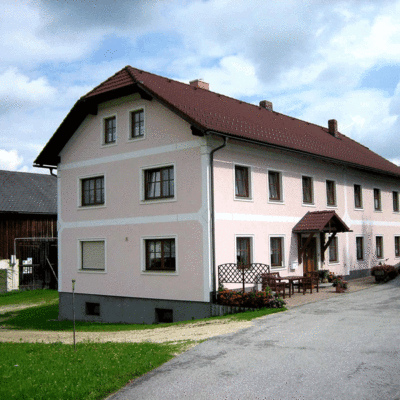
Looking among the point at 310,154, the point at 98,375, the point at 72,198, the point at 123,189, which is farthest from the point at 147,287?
the point at 98,375

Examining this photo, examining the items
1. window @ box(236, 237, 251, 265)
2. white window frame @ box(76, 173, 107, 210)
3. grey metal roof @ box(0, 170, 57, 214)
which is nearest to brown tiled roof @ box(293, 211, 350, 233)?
window @ box(236, 237, 251, 265)

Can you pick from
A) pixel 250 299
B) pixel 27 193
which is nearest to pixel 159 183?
pixel 250 299

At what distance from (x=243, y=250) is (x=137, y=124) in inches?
247

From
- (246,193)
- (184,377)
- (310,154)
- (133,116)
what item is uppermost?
(133,116)

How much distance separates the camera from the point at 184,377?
802 cm

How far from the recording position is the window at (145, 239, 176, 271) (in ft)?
59.4

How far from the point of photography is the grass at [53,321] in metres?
15.1

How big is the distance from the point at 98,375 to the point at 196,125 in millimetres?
10012

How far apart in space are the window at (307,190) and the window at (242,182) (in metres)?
4.19

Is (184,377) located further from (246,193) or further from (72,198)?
(72,198)

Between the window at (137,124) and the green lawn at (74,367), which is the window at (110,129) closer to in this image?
the window at (137,124)

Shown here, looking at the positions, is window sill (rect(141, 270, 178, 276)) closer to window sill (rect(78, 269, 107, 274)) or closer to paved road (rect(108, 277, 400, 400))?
window sill (rect(78, 269, 107, 274))

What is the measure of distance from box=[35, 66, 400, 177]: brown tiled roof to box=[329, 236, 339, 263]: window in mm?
3764

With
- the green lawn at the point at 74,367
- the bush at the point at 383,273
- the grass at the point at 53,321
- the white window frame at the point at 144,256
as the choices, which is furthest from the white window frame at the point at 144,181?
the bush at the point at 383,273
